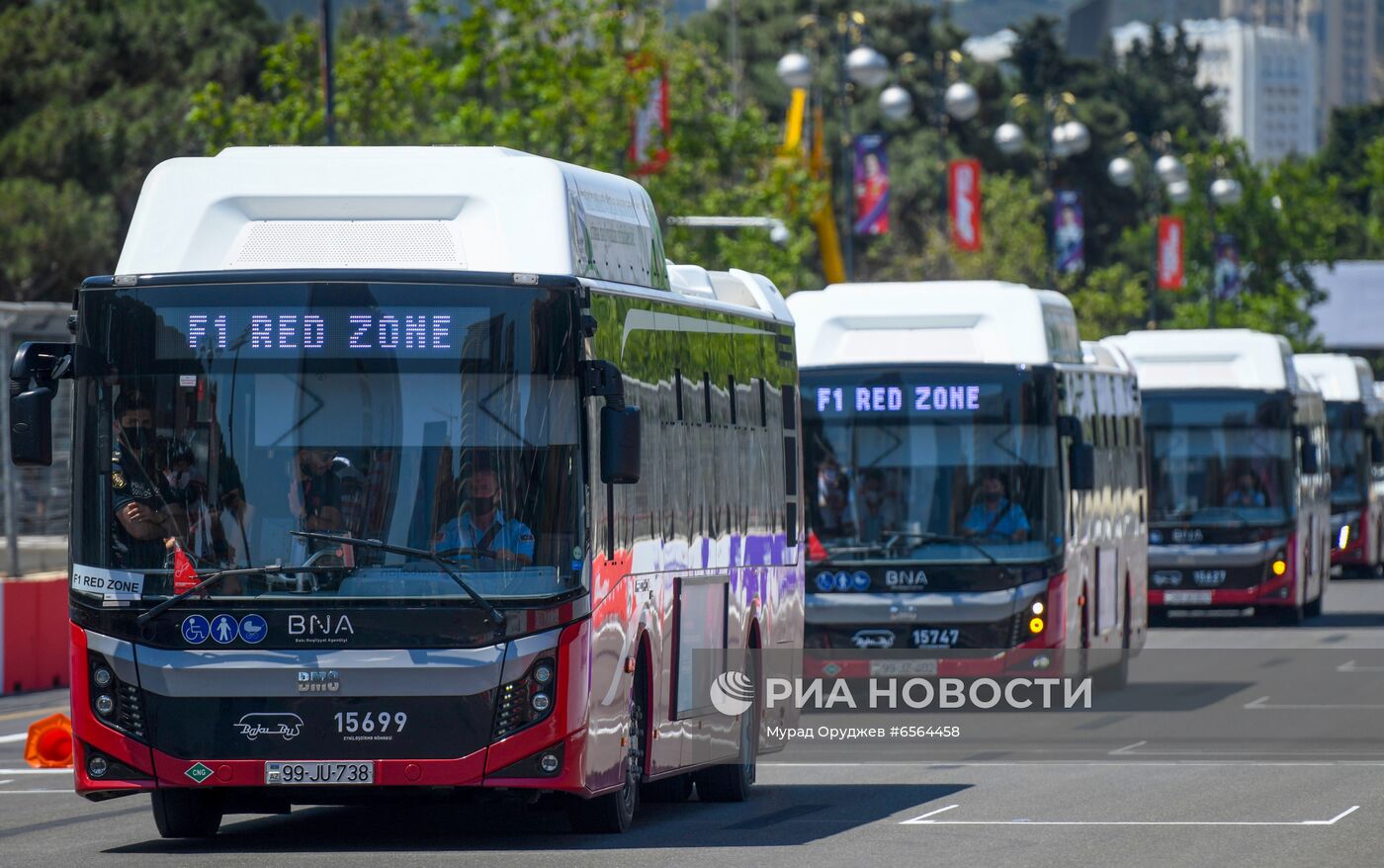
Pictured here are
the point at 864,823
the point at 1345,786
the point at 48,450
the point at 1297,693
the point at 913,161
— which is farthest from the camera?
the point at 913,161

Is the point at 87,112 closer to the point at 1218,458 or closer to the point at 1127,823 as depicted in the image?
the point at 1218,458

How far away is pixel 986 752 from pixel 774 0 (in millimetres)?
80315

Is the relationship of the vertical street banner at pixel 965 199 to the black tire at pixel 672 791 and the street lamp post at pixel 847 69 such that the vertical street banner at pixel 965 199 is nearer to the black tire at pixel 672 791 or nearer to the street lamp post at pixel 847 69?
the street lamp post at pixel 847 69

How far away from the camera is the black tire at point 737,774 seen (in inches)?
610

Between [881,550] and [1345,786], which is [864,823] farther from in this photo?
[881,550]

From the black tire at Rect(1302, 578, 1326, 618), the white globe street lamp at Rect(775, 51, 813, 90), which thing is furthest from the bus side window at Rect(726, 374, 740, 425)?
the white globe street lamp at Rect(775, 51, 813, 90)

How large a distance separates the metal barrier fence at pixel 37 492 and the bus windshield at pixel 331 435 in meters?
14.6

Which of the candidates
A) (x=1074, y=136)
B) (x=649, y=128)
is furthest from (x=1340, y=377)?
(x=649, y=128)

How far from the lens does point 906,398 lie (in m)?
21.6

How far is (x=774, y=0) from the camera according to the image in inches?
3831

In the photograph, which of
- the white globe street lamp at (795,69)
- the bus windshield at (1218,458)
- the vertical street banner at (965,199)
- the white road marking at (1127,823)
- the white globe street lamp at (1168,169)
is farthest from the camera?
the vertical street banner at (965,199)

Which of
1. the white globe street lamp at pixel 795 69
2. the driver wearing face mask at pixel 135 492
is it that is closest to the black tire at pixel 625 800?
the driver wearing face mask at pixel 135 492

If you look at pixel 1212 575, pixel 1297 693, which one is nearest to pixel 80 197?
pixel 1212 575

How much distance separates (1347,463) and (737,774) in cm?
3146
